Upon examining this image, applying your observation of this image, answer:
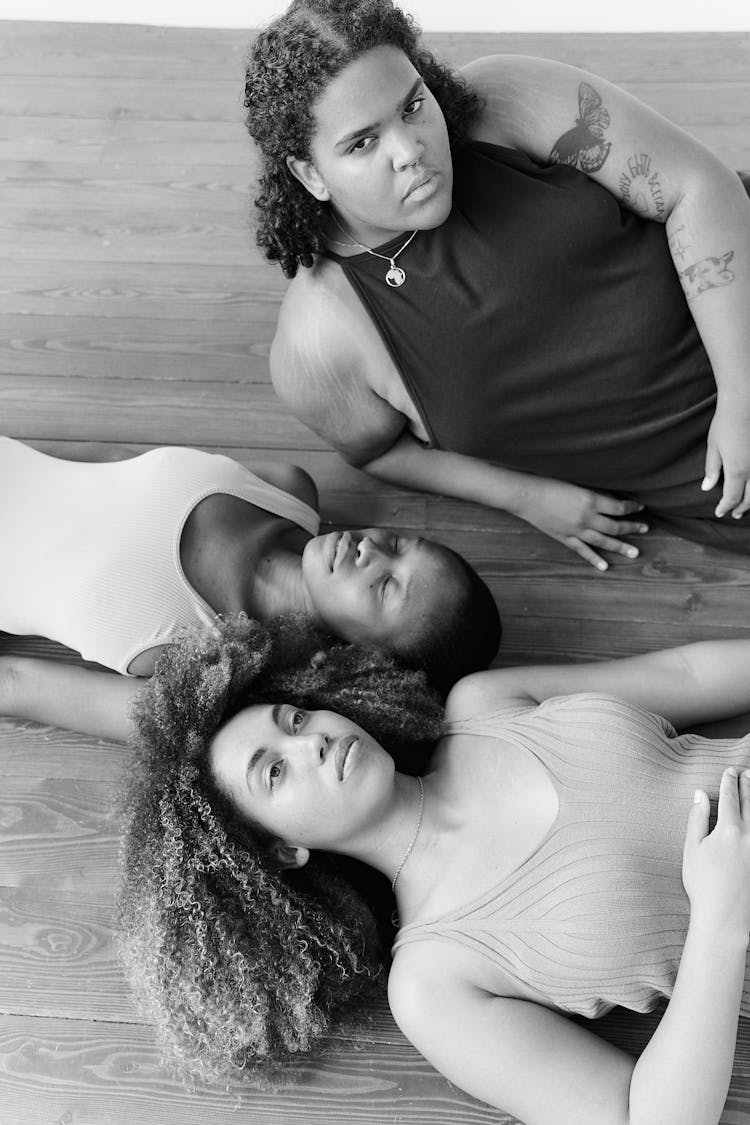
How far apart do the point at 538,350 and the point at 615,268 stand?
0.16 meters

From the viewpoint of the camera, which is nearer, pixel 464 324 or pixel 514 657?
pixel 464 324

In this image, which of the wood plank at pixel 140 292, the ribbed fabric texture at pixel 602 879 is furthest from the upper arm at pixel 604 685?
the wood plank at pixel 140 292

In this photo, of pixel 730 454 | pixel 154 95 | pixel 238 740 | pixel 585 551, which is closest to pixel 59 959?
pixel 238 740

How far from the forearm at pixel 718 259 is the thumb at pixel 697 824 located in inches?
24.6

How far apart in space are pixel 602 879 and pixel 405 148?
0.95m

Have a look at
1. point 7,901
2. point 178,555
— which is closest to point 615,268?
point 178,555

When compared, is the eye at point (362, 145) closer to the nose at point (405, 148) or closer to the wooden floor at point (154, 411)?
the nose at point (405, 148)

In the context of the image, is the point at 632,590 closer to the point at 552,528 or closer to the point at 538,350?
the point at 552,528

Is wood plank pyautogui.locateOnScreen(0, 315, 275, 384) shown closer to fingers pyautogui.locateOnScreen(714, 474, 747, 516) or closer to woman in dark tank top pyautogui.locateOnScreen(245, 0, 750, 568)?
woman in dark tank top pyautogui.locateOnScreen(245, 0, 750, 568)

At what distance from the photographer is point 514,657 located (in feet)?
5.45

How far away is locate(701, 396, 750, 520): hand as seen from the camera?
1.46 meters

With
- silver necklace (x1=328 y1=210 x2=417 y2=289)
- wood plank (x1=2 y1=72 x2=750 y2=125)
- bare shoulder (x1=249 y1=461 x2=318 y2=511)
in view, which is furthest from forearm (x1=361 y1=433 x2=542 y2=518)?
wood plank (x1=2 y1=72 x2=750 y2=125)

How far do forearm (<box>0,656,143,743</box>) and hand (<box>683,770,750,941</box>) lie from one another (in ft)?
2.78

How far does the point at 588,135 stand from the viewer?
139 centimetres
